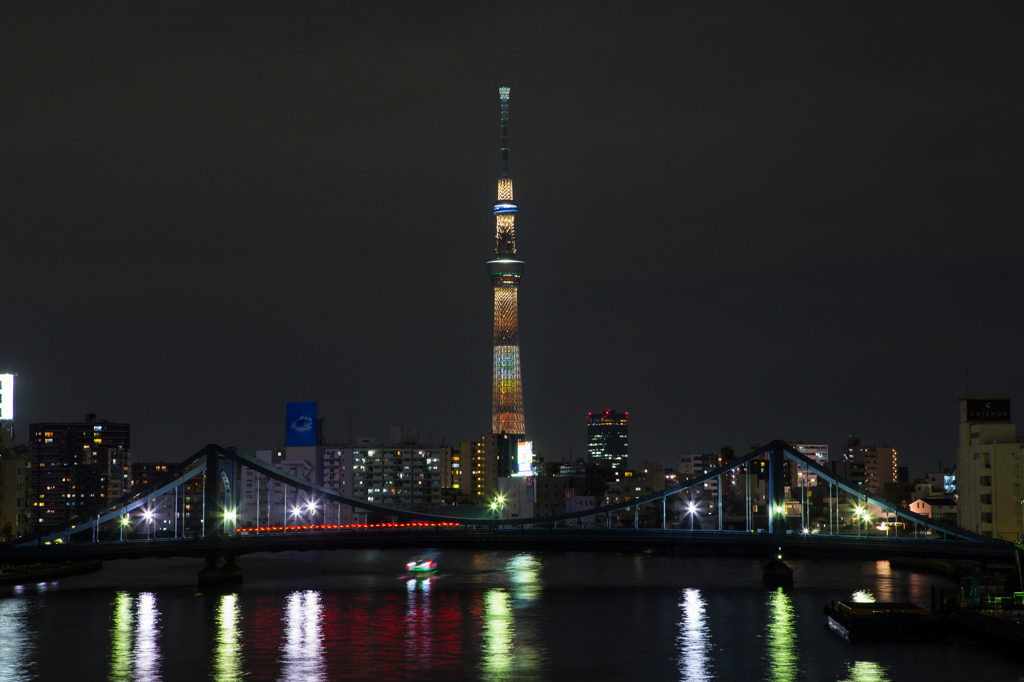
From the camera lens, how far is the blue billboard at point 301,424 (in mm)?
124188

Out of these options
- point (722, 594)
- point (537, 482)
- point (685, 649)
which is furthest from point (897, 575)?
point (537, 482)

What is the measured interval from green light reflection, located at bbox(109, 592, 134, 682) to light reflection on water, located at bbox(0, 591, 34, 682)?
280 cm

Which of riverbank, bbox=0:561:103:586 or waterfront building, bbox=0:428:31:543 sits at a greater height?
waterfront building, bbox=0:428:31:543

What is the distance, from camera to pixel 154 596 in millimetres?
68312

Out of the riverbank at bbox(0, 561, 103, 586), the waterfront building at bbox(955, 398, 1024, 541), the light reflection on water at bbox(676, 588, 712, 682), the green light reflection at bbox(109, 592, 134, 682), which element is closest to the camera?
the light reflection on water at bbox(676, 588, 712, 682)

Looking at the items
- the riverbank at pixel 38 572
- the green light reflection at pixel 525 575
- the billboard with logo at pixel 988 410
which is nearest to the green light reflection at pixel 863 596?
the green light reflection at pixel 525 575

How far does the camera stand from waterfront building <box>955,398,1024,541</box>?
238 ft

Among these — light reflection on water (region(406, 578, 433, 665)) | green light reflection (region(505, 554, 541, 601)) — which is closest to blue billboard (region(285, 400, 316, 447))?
green light reflection (region(505, 554, 541, 601))

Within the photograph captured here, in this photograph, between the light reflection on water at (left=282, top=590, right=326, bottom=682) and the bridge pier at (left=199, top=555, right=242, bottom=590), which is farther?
the bridge pier at (left=199, top=555, right=242, bottom=590)

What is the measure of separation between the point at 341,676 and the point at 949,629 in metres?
24.2

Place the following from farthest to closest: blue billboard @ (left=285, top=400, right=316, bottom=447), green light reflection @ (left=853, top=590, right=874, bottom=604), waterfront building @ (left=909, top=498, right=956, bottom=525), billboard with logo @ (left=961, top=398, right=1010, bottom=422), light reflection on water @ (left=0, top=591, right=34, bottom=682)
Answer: blue billboard @ (left=285, top=400, right=316, bottom=447) → waterfront building @ (left=909, top=498, right=956, bottom=525) → billboard with logo @ (left=961, top=398, right=1010, bottom=422) → green light reflection @ (left=853, top=590, right=874, bottom=604) → light reflection on water @ (left=0, top=591, right=34, bottom=682)

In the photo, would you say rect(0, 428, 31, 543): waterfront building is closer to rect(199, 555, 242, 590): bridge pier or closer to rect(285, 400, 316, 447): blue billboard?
rect(199, 555, 242, 590): bridge pier

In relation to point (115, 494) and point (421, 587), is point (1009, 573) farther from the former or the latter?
point (115, 494)

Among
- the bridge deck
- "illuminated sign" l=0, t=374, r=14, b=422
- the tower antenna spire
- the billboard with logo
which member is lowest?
the bridge deck
